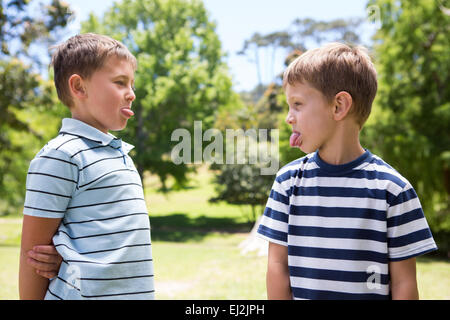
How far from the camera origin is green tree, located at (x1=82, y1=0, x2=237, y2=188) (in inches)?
832

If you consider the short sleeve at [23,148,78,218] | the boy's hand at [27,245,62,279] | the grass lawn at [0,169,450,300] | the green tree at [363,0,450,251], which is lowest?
the grass lawn at [0,169,450,300]

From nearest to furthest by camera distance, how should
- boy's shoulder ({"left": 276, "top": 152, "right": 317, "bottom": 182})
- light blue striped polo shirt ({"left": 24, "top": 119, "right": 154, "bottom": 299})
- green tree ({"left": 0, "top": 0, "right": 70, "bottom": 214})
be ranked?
light blue striped polo shirt ({"left": 24, "top": 119, "right": 154, "bottom": 299}) < boy's shoulder ({"left": 276, "top": 152, "right": 317, "bottom": 182}) < green tree ({"left": 0, "top": 0, "right": 70, "bottom": 214})

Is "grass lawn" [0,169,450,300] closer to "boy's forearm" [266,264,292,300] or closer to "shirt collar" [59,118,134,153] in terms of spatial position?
"boy's forearm" [266,264,292,300]

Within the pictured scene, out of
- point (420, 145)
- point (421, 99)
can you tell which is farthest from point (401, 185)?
point (421, 99)

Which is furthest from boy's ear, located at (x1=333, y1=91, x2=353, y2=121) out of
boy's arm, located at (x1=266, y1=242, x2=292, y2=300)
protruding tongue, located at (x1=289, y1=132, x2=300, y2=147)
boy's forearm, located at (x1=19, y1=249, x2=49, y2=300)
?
boy's forearm, located at (x1=19, y1=249, x2=49, y2=300)

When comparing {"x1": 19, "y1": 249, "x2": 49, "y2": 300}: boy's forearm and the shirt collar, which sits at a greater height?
the shirt collar

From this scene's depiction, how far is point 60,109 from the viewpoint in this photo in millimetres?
19922

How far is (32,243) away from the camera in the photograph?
1.57 metres

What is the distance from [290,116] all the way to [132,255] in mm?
770

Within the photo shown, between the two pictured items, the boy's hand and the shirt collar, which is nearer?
the boy's hand

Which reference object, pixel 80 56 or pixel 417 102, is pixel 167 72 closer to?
pixel 417 102

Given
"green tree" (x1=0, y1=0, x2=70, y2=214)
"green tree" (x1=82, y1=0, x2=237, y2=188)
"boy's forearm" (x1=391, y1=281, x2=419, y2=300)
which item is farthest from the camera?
"green tree" (x1=82, y1=0, x2=237, y2=188)

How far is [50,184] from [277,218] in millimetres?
827
